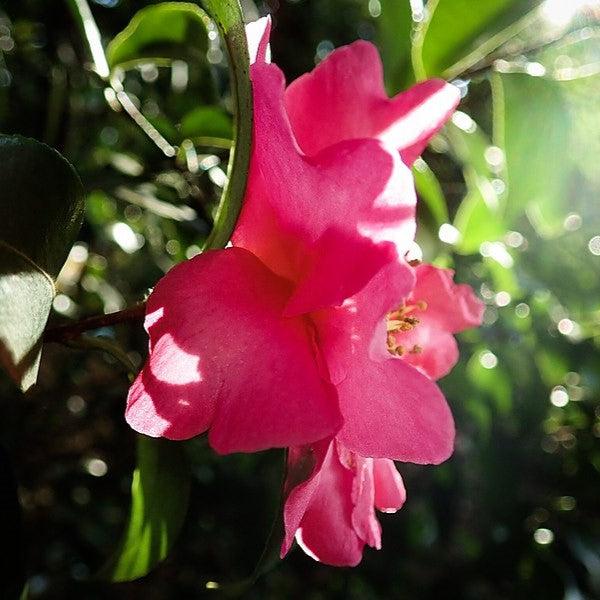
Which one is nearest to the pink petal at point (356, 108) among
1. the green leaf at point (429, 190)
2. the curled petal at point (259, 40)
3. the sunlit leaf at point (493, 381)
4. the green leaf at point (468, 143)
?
the curled petal at point (259, 40)

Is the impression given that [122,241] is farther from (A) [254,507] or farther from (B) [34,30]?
(A) [254,507]

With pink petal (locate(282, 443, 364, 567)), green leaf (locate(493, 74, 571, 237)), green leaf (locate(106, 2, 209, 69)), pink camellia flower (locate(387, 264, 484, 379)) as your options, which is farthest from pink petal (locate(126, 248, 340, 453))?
green leaf (locate(493, 74, 571, 237))

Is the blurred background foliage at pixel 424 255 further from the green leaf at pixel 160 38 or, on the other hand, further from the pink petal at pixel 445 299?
the pink petal at pixel 445 299

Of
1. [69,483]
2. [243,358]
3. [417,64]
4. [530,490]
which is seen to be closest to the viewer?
[243,358]

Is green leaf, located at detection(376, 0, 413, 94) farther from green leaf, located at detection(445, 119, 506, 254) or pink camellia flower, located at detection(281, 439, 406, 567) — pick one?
pink camellia flower, located at detection(281, 439, 406, 567)

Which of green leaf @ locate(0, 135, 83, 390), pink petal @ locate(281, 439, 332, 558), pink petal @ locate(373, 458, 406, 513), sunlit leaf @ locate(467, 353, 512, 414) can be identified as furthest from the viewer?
sunlit leaf @ locate(467, 353, 512, 414)

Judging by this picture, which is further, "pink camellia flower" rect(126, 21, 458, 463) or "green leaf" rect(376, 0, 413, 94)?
"green leaf" rect(376, 0, 413, 94)

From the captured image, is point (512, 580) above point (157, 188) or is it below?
below

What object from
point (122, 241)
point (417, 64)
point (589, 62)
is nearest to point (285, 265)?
point (417, 64)
